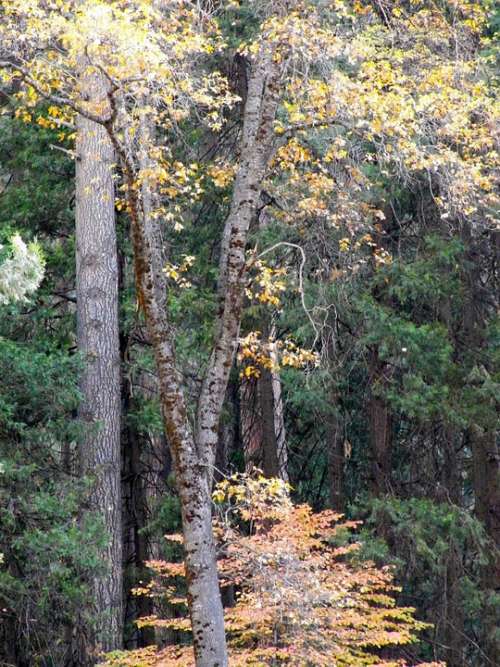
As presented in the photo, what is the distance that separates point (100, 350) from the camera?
12391mm

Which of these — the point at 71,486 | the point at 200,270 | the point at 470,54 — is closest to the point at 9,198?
the point at 200,270

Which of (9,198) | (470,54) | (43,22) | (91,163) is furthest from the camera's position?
(9,198)

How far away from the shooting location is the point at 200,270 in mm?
14141

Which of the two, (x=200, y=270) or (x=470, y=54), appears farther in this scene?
(x=200, y=270)

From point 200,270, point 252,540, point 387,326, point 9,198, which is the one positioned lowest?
point 252,540

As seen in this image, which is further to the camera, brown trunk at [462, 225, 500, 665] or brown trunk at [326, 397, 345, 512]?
brown trunk at [326, 397, 345, 512]

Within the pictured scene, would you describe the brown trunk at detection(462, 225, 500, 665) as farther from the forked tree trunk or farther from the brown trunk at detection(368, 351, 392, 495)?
the forked tree trunk

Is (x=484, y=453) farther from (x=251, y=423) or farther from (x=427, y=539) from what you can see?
(x=251, y=423)

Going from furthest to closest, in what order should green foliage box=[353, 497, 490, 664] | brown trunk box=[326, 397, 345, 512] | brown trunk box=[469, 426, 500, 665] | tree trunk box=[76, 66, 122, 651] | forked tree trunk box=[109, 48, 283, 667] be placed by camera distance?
brown trunk box=[326, 397, 345, 512]
brown trunk box=[469, 426, 500, 665]
green foliage box=[353, 497, 490, 664]
tree trunk box=[76, 66, 122, 651]
forked tree trunk box=[109, 48, 283, 667]

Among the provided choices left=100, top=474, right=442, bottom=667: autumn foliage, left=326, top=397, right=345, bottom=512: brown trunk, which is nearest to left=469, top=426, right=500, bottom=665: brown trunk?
left=326, top=397, right=345, bottom=512: brown trunk

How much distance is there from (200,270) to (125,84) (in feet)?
24.1

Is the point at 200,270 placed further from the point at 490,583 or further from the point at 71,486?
the point at 490,583

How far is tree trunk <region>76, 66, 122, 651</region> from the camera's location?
11891 millimetres

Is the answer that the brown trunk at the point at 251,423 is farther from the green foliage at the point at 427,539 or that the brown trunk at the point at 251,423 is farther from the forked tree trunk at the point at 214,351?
the forked tree trunk at the point at 214,351
